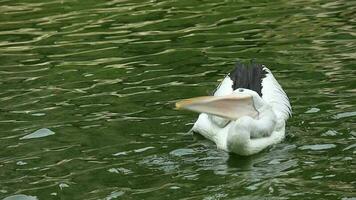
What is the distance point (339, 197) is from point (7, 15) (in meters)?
10.4

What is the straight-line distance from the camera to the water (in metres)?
7.63

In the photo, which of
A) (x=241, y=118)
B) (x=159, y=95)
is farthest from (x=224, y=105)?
(x=159, y=95)

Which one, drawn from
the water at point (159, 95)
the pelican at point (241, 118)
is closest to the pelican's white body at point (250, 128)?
the pelican at point (241, 118)

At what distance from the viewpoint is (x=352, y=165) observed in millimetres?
7668

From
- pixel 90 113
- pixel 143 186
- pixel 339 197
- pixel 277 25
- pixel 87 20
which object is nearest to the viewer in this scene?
pixel 339 197

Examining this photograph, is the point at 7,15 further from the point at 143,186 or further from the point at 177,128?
the point at 143,186

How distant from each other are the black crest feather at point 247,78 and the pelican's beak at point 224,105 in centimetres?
77

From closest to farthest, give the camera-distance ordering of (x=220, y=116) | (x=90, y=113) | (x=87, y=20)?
(x=220, y=116), (x=90, y=113), (x=87, y=20)

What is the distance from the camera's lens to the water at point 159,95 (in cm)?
763

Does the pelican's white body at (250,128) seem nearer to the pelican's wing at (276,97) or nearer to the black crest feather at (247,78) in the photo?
the pelican's wing at (276,97)

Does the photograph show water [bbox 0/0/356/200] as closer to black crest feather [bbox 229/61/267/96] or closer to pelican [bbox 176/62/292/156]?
pelican [bbox 176/62/292/156]

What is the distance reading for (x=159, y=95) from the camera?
10.3 meters

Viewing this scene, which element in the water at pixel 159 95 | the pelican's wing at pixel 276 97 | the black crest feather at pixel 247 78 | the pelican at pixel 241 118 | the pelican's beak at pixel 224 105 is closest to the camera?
the water at pixel 159 95

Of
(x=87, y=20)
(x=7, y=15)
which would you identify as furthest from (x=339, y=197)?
(x=7, y=15)
